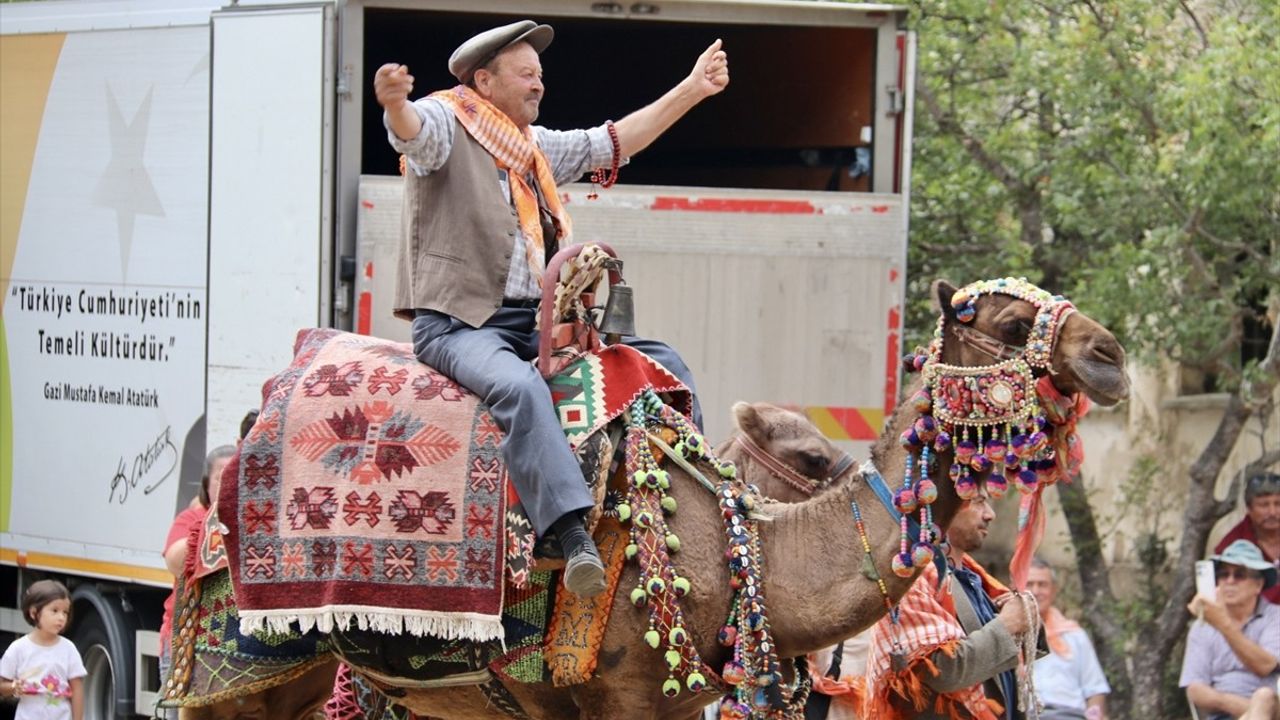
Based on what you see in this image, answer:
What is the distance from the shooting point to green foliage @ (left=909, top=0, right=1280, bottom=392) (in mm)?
12938

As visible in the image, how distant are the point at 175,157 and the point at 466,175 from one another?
16.1 ft

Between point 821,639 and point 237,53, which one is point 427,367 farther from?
point 237,53

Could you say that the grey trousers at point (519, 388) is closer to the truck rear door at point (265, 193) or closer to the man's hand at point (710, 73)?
the man's hand at point (710, 73)

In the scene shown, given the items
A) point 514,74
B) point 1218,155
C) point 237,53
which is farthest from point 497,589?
point 1218,155

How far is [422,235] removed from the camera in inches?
259

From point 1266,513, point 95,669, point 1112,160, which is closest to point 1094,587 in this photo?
point 1112,160

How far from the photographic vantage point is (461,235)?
6523mm

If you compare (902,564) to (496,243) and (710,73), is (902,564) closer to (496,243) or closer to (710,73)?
(496,243)

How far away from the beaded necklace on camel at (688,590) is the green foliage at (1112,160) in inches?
274

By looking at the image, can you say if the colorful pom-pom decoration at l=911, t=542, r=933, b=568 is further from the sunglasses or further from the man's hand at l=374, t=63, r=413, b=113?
the sunglasses

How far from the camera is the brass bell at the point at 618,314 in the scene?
257 inches

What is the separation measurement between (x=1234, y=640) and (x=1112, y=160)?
547cm

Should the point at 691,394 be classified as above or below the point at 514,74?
below
